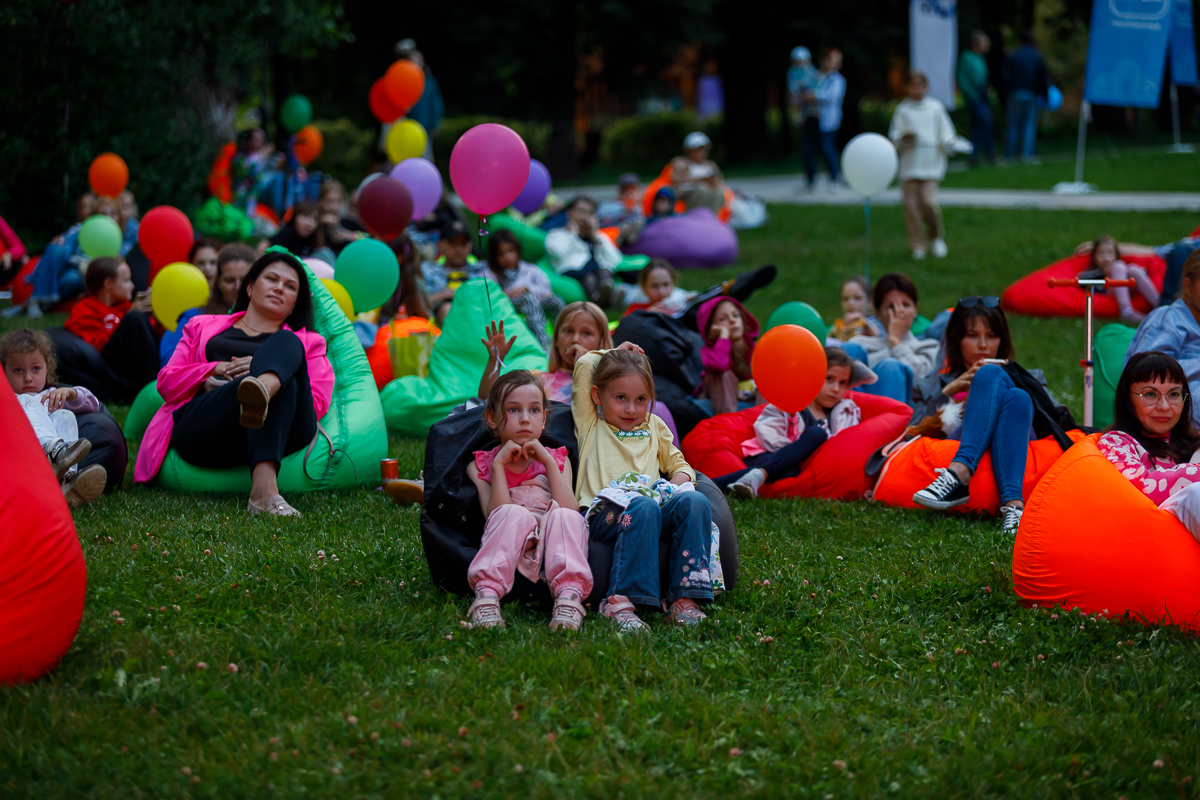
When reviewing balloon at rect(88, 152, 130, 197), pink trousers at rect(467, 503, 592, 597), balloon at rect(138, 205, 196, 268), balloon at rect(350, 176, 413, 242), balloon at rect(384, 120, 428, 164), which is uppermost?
balloon at rect(384, 120, 428, 164)

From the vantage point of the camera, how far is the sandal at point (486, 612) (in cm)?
393

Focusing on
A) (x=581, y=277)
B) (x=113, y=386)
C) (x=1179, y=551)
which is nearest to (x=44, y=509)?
(x=1179, y=551)

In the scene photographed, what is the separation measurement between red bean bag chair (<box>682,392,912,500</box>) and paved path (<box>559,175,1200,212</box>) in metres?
10.4

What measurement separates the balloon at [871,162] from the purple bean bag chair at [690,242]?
363 cm

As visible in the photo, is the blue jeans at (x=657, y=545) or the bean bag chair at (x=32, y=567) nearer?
the bean bag chair at (x=32, y=567)

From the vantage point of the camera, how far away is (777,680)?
366 centimetres

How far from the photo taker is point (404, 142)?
39.7 ft

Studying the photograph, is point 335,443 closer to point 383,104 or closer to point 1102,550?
point 1102,550

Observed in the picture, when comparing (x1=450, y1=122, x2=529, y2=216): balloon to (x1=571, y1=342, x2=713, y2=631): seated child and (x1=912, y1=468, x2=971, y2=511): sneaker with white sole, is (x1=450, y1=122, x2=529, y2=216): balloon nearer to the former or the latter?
(x1=571, y1=342, x2=713, y2=631): seated child

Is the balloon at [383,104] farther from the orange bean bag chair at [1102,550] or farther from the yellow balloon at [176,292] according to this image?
the orange bean bag chair at [1102,550]

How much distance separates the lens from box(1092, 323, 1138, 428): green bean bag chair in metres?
6.64

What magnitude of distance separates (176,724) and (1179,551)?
3.34m

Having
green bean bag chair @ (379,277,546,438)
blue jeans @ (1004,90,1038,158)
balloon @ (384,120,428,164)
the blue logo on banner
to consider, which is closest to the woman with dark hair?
green bean bag chair @ (379,277,546,438)

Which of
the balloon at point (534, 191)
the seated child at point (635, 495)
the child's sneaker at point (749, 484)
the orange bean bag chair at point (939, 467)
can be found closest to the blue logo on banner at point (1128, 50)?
the balloon at point (534, 191)
